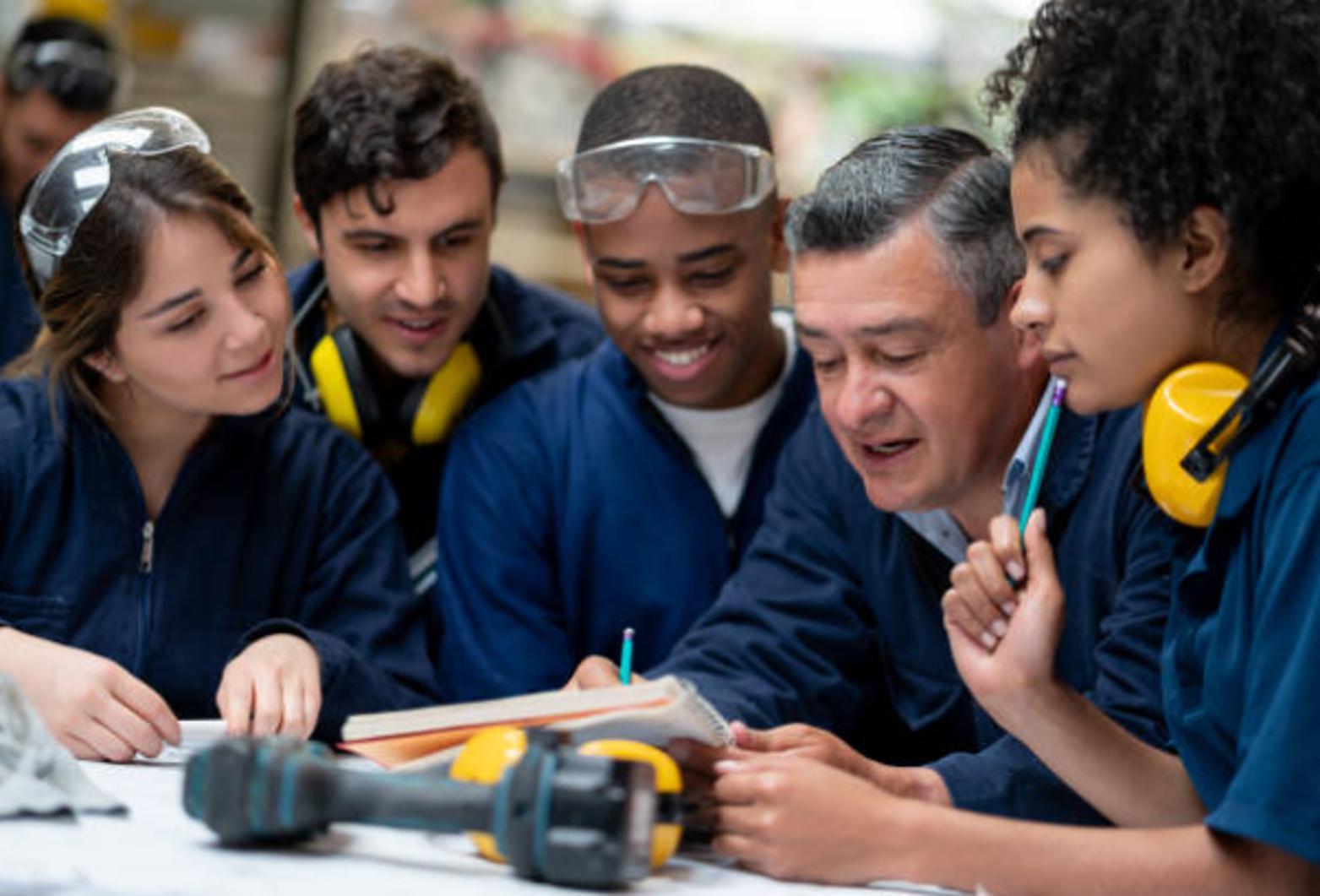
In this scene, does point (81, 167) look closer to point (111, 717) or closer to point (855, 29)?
point (111, 717)

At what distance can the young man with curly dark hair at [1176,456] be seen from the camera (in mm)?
1339

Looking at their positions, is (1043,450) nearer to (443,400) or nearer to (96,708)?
(96,708)

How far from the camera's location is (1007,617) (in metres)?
1.60

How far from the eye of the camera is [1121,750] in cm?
157

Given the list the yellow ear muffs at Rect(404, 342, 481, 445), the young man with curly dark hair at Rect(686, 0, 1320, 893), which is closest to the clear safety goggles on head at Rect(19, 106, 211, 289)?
the yellow ear muffs at Rect(404, 342, 481, 445)

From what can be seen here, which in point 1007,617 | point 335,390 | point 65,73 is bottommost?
point 1007,617

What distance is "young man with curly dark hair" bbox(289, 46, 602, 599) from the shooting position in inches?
96.9

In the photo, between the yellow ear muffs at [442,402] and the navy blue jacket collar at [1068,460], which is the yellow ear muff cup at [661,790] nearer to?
the navy blue jacket collar at [1068,460]

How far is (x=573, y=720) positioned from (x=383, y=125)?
1286 millimetres

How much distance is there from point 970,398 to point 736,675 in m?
0.42

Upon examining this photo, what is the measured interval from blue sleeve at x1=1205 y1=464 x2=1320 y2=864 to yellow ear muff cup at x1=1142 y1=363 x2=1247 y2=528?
0.27 ft

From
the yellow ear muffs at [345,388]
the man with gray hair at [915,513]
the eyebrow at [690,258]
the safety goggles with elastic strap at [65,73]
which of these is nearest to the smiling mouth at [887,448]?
the man with gray hair at [915,513]

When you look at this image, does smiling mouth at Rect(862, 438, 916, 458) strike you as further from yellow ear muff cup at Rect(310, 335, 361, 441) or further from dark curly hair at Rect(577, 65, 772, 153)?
yellow ear muff cup at Rect(310, 335, 361, 441)

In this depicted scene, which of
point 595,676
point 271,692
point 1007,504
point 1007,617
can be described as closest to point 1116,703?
point 1007,617
